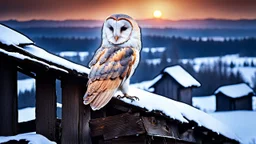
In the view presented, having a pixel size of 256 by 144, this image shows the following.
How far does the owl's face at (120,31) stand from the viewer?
2.00m

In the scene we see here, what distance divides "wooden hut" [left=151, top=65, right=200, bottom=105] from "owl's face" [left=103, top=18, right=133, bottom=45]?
196 centimetres

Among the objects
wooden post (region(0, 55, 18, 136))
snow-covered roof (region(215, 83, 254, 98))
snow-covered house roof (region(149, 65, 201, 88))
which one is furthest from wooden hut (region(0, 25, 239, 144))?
snow-covered roof (region(215, 83, 254, 98))

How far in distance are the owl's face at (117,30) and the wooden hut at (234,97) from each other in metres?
2.31

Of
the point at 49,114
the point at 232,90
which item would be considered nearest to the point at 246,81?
the point at 232,90

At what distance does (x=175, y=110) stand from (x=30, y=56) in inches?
27.7

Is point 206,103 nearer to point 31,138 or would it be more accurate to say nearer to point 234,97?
point 234,97

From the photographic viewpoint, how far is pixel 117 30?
6.57 ft

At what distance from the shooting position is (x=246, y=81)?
4.30 metres

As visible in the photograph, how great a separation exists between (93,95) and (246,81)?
2.60 m

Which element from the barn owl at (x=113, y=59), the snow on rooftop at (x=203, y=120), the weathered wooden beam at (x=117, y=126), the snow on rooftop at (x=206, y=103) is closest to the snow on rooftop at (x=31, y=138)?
the weathered wooden beam at (x=117, y=126)

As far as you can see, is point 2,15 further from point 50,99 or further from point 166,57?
point 50,99

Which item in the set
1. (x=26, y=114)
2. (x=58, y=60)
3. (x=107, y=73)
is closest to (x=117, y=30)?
(x=107, y=73)

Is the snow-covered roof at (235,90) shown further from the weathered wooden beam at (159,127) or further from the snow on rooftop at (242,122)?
the weathered wooden beam at (159,127)

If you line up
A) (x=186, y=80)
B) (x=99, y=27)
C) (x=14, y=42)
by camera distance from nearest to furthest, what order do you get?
(x=14, y=42), (x=186, y=80), (x=99, y=27)
